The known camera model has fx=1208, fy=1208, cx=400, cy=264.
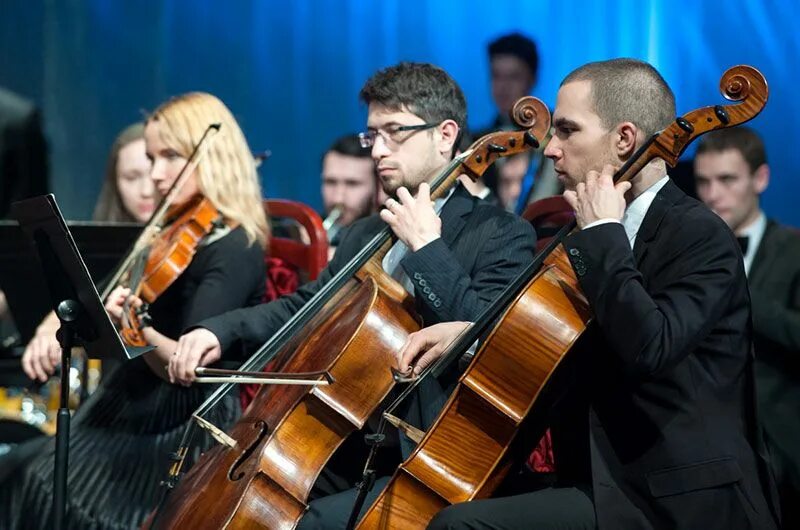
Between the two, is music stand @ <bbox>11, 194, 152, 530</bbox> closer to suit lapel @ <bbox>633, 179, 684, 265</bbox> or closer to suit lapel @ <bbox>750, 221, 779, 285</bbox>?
suit lapel @ <bbox>633, 179, 684, 265</bbox>

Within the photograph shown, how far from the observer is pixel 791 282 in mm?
3168

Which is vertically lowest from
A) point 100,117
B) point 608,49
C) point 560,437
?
point 100,117

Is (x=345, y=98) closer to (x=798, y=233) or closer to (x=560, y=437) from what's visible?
(x=798, y=233)

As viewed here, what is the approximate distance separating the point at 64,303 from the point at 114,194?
1744mm

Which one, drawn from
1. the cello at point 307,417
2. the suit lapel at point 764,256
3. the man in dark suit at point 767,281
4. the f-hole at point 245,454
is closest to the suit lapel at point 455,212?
the cello at point 307,417

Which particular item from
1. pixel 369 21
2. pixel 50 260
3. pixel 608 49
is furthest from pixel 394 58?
pixel 50 260

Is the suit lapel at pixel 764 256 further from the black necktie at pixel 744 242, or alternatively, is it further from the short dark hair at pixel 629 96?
the short dark hair at pixel 629 96

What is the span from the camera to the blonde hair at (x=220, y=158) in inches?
122

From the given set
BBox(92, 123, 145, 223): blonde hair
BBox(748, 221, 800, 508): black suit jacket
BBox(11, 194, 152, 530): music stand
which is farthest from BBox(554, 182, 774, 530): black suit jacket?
BBox(92, 123, 145, 223): blonde hair

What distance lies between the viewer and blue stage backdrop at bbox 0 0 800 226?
175 inches

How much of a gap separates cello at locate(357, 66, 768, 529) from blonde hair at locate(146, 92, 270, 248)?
1159 mm

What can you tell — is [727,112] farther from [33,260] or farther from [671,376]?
[33,260]

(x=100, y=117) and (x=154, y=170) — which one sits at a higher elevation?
(x=154, y=170)

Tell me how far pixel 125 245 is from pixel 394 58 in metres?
2.01
